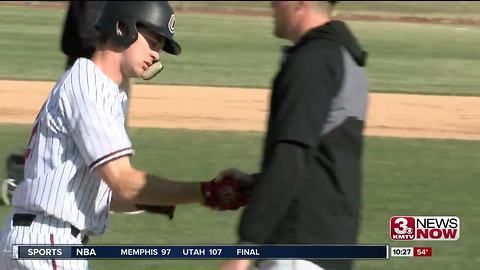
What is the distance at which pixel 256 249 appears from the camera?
334 centimetres

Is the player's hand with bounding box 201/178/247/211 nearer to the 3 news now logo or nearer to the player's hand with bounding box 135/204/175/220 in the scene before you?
the player's hand with bounding box 135/204/175/220

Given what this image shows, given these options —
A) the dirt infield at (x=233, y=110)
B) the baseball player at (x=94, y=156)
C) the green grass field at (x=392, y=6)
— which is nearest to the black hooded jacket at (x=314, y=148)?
the baseball player at (x=94, y=156)

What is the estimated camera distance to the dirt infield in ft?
41.4

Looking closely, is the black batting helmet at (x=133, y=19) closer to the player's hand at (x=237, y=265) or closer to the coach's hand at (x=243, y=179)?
the coach's hand at (x=243, y=179)

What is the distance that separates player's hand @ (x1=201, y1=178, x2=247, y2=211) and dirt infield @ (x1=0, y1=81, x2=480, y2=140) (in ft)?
28.9

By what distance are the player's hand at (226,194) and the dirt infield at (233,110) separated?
28.9 ft

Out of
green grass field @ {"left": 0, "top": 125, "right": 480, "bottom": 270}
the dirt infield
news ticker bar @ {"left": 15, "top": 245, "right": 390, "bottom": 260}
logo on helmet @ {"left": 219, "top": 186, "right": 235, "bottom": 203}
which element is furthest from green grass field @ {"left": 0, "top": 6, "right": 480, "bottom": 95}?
logo on helmet @ {"left": 219, "top": 186, "right": 235, "bottom": 203}

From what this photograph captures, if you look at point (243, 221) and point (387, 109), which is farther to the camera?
point (387, 109)

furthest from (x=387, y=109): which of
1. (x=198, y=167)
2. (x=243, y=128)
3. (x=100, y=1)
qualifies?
(x=100, y=1)

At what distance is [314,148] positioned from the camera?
126 inches

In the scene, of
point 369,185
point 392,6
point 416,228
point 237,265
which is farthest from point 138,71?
point 392,6

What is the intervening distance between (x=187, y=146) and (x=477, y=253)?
432cm

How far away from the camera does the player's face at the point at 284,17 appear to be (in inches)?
131

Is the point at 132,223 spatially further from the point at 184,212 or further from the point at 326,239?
the point at 326,239
